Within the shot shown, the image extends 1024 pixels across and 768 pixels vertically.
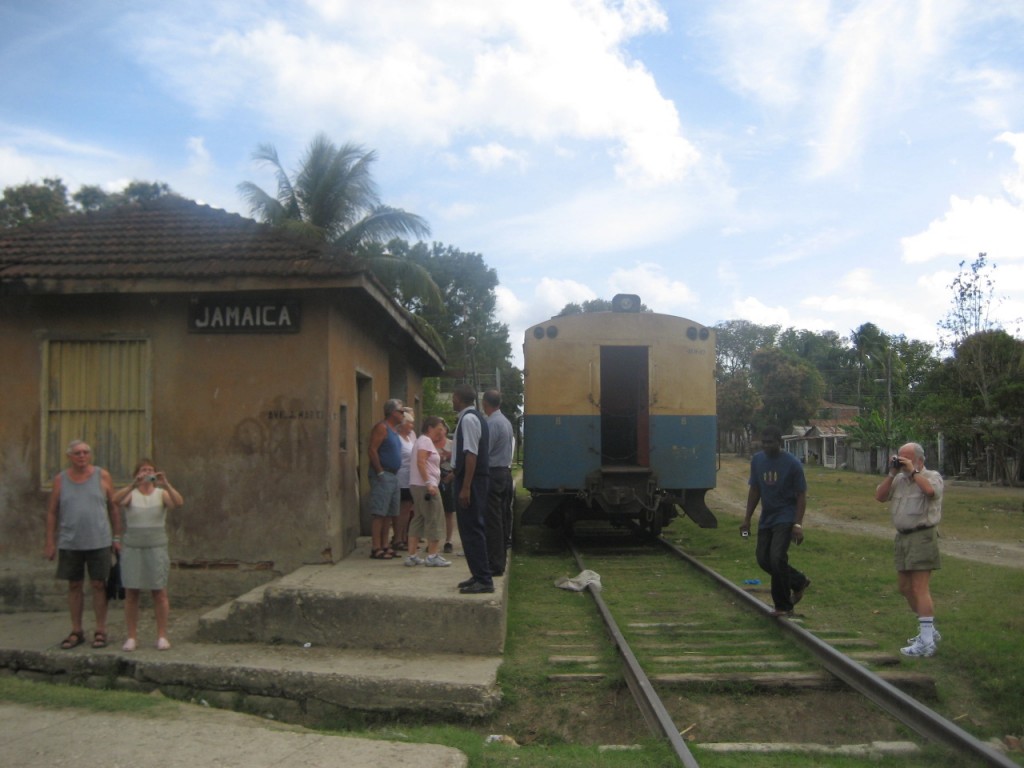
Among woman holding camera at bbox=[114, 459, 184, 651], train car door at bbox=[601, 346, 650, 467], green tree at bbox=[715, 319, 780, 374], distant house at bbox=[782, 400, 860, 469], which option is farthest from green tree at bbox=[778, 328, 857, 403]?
woman holding camera at bbox=[114, 459, 184, 651]

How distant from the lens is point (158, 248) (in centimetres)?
909

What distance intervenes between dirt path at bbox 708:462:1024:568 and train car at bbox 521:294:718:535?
141 inches

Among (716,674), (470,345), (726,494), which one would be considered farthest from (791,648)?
(470,345)

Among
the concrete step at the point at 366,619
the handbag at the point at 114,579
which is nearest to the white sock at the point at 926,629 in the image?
the concrete step at the point at 366,619

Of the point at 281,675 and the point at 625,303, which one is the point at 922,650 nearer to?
the point at 281,675

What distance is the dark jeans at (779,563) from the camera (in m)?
7.68

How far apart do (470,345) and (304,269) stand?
37.9 metres

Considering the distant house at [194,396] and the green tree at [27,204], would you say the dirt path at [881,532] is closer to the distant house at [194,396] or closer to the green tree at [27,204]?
the distant house at [194,396]

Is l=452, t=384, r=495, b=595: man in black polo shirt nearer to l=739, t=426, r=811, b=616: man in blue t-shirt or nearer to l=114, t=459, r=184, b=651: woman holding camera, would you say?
l=114, t=459, r=184, b=651: woman holding camera

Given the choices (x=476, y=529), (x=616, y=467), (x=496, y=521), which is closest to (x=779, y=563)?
(x=496, y=521)

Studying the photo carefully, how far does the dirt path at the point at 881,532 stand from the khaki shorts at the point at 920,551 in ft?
17.9

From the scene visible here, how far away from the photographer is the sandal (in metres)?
7.01

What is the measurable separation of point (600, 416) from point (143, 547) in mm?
6632

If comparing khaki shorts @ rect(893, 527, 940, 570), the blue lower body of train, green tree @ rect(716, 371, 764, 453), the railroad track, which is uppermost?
green tree @ rect(716, 371, 764, 453)
